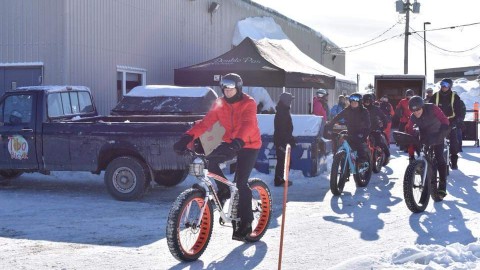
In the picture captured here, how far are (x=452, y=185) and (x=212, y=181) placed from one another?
6.72 meters

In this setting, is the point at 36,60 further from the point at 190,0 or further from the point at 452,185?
the point at 452,185

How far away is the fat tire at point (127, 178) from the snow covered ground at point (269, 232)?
0.24 metres

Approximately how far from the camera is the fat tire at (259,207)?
754 centimetres

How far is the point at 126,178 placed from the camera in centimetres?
1063

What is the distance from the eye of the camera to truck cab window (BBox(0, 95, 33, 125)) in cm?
1132

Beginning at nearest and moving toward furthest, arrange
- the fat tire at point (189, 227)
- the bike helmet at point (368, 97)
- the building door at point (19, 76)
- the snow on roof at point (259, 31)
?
the fat tire at point (189, 227), the bike helmet at point (368, 97), the building door at point (19, 76), the snow on roof at point (259, 31)

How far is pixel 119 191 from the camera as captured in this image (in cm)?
1065

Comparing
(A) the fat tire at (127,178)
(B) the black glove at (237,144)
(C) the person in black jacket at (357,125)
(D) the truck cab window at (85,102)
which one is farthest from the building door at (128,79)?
(B) the black glove at (237,144)

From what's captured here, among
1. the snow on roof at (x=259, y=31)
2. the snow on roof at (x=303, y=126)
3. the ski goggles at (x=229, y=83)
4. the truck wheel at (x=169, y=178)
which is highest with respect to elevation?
the snow on roof at (x=259, y=31)

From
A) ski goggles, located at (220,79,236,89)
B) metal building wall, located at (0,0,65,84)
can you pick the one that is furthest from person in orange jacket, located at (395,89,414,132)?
ski goggles, located at (220,79,236,89)

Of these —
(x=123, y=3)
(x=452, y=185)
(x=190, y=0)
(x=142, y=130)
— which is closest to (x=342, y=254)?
(x=142, y=130)

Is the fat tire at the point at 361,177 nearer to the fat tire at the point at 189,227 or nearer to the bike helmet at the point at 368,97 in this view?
the bike helmet at the point at 368,97

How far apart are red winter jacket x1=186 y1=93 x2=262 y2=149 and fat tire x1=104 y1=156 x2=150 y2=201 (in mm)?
3730

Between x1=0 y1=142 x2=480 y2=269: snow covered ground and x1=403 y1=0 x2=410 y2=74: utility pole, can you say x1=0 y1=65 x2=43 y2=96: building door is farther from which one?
x1=403 y1=0 x2=410 y2=74: utility pole
